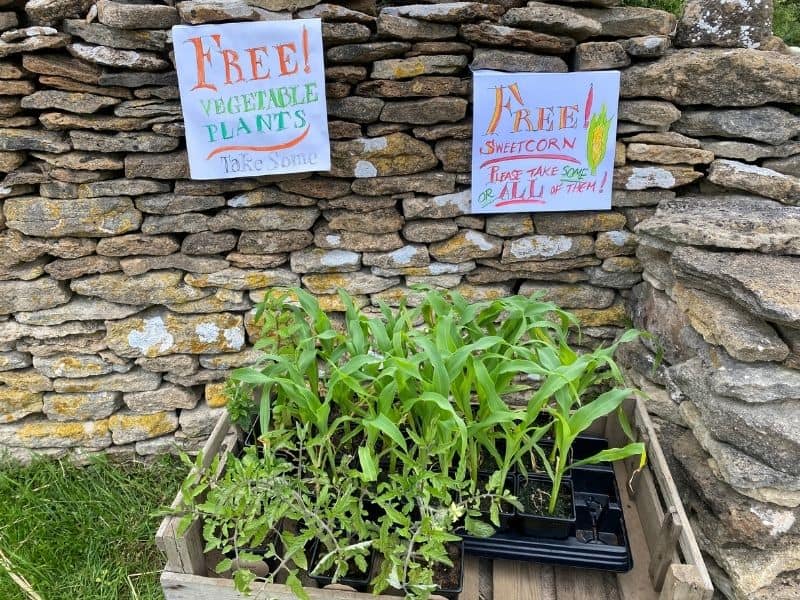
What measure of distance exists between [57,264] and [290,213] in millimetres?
838

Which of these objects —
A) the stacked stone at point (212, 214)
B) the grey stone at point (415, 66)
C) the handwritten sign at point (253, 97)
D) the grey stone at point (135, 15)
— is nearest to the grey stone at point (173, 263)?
the stacked stone at point (212, 214)

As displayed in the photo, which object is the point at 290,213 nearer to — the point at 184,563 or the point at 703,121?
the point at 184,563

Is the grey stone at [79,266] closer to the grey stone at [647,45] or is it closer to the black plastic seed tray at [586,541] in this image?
the black plastic seed tray at [586,541]

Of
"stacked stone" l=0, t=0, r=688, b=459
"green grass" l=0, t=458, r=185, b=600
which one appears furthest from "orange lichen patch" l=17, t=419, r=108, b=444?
"green grass" l=0, t=458, r=185, b=600

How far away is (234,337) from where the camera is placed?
2186 mm

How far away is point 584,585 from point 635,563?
139mm

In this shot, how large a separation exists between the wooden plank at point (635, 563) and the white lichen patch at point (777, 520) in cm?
35

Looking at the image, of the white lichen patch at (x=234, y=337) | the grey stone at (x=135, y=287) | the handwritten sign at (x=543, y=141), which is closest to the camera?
the handwritten sign at (x=543, y=141)

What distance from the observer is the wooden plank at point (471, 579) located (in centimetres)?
136

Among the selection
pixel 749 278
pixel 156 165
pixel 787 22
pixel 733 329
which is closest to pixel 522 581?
pixel 733 329

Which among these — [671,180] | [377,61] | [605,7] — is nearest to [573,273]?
[671,180]

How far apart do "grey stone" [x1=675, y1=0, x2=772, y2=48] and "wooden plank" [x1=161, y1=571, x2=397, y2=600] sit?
6.13 feet

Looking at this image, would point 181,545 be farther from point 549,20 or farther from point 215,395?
point 549,20

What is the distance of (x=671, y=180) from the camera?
1.96m
